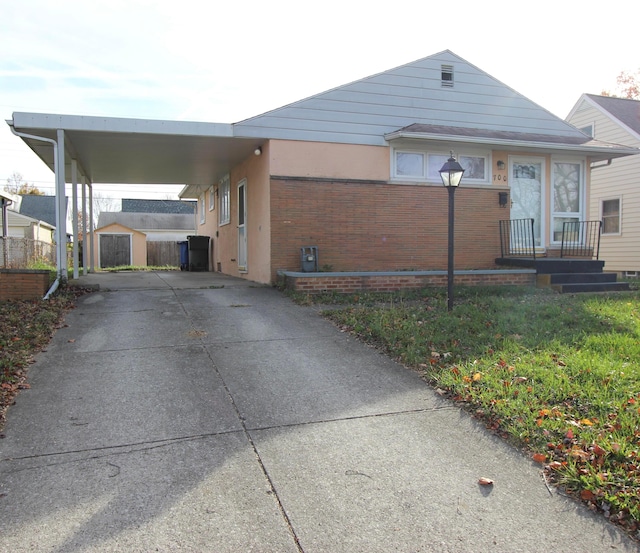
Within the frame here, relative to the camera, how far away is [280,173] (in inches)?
418

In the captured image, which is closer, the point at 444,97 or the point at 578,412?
the point at 578,412

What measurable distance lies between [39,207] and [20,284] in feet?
100

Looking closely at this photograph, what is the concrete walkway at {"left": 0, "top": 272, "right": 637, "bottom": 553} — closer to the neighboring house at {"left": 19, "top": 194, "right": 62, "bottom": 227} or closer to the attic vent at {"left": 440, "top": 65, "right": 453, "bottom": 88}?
the attic vent at {"left": 440, "top": 65, "right": 453, "bottom": 88}

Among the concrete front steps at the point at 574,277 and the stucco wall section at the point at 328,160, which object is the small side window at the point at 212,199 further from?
the concrete front steps at the point at 574,277

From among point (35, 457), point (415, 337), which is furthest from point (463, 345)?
point (35, 457)

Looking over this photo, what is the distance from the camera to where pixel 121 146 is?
1149cm

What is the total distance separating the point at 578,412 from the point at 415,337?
8.08 ft

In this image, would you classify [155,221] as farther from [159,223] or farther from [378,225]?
[378,225]

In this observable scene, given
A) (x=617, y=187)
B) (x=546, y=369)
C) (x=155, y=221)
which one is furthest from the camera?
(x=155, y=221)

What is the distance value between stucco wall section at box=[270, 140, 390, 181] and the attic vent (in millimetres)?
2303

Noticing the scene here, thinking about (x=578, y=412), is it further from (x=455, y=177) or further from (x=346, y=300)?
(x=346, y=300)

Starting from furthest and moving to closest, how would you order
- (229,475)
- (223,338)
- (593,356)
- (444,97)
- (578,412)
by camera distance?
1. (444,97)
2. (223,338)
3. (593,356)
4. (578,412)
5. (229,475)

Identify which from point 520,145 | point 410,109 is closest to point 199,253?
point 410,109

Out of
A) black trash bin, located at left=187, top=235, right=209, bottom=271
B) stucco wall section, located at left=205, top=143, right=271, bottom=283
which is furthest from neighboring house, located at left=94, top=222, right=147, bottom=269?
stucco wall section, located at left=205, top=143, right=271, bottom=283
